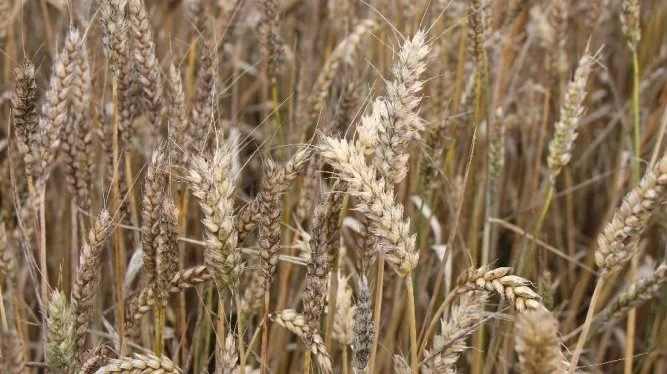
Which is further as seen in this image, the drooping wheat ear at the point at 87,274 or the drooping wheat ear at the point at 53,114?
the drooping wheat ear at the point at 53,114

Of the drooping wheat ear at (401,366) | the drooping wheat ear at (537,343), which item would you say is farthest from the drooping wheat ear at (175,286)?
the drooping wheat ear at (537,343)

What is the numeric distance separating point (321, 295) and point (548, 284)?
631 mm

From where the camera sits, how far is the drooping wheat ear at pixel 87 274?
1318mm

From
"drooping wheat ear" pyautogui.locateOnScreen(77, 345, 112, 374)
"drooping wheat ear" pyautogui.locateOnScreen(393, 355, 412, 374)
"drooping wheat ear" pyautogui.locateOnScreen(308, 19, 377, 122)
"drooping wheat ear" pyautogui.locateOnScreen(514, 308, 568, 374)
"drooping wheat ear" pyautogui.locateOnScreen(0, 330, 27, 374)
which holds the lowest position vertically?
"drooping wheat ear" pyautogui.locateOnScreen(77, 345, 112, 374)

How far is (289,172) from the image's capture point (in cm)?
128

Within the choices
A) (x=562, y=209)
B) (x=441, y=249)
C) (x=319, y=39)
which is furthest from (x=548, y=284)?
(x=319, y=39)

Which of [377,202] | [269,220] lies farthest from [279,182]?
[377,202]

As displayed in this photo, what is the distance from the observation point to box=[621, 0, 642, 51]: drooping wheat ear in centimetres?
185

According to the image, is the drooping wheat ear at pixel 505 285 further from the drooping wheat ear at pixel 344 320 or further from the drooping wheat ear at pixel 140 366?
the drooping wheat ear at pixel 140 366

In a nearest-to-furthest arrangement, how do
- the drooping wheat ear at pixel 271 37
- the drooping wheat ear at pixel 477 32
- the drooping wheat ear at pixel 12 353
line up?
the drooping wheat ear at pixel 12 353 → the drooping wheat ear at pixel 477 32 → the drooping wheat ear at pixel 271 37

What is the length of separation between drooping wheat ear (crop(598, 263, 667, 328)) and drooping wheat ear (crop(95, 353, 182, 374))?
0.87m

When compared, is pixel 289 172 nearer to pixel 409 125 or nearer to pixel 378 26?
pixel 409 125

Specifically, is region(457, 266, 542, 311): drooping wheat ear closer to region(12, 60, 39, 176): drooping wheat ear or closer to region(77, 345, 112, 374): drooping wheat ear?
region(77, 345, 112, 374): drooping wheat ear

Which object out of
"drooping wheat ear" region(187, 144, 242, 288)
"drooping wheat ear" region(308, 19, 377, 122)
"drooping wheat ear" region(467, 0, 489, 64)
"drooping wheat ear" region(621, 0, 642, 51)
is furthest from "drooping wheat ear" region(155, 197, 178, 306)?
"drooping wheat ear" region(621, 0, 642, 51)
